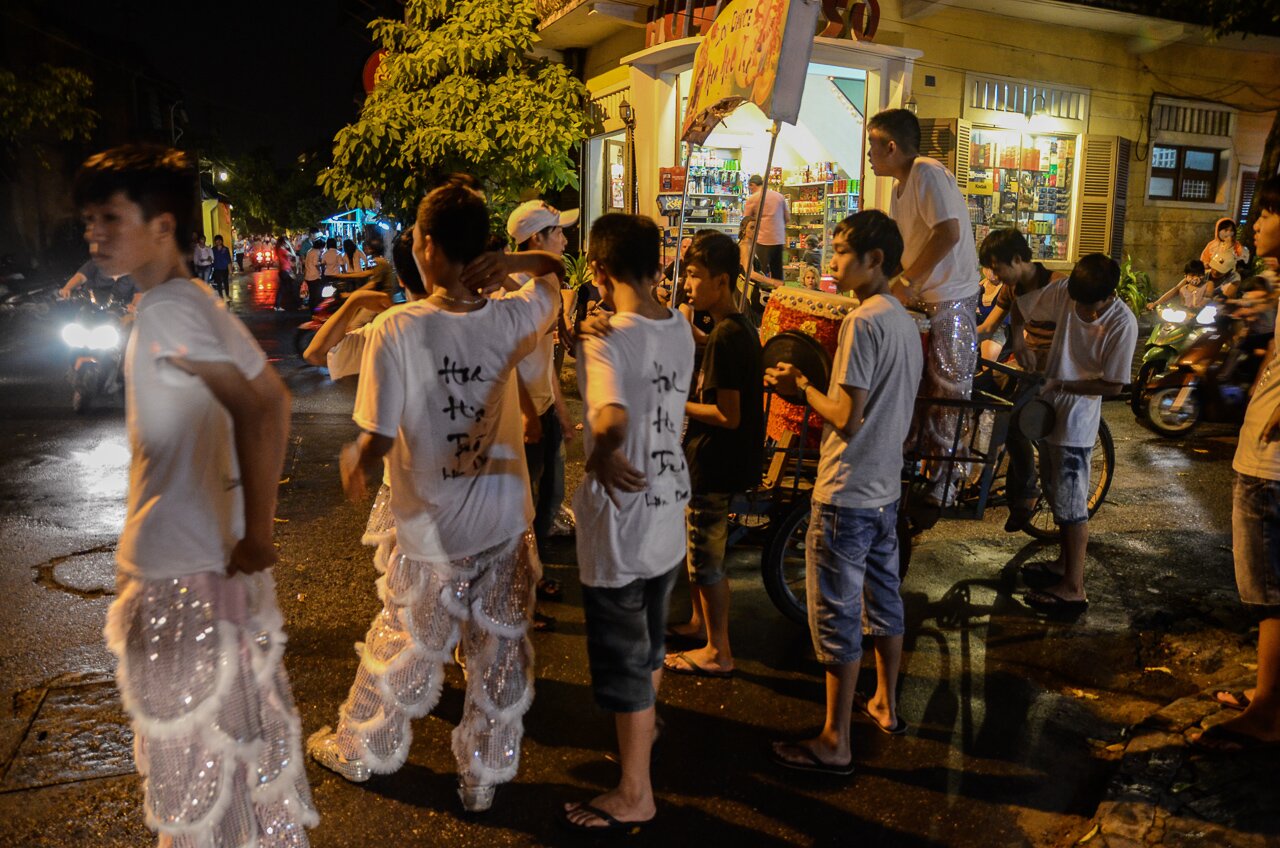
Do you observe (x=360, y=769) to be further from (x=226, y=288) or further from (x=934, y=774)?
(x=226, y=288)

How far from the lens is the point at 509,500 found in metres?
3.10

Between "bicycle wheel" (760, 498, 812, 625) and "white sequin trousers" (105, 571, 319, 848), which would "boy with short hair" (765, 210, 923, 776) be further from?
"white sequin trousers" (105, 571, 319, 848)

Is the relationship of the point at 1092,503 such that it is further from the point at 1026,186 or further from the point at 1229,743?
the point at 1026,186

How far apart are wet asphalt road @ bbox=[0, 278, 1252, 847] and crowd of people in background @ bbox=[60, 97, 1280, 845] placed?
165 mm

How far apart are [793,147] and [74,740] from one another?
40.9ft

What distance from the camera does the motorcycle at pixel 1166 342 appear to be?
9539 mm

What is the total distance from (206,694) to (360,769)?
3.80 feet

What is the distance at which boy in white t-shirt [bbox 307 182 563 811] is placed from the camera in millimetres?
2887

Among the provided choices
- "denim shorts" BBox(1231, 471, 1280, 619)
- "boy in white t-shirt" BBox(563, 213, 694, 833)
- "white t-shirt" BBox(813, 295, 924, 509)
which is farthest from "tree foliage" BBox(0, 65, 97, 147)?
"denim shorts" BBox(1231, 471, 1280, 619)

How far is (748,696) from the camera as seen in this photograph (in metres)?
4.09

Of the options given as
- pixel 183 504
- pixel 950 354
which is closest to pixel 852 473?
pixel 950 354

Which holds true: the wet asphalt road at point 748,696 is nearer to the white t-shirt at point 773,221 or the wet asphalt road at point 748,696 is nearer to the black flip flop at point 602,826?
the black flip flop at point 602,826

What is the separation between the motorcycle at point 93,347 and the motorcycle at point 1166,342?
33.4 feet

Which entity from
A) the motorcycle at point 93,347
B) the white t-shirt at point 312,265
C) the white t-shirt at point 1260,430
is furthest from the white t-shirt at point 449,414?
the white t-shirt at point 312,265
